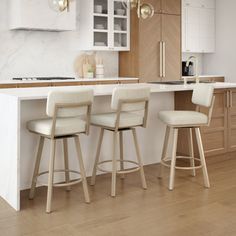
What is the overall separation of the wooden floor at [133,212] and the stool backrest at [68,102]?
0.74 m

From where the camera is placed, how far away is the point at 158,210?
316 cm

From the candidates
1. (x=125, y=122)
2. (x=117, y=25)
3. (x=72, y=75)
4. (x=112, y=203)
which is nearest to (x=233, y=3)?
(x=117, y=25)

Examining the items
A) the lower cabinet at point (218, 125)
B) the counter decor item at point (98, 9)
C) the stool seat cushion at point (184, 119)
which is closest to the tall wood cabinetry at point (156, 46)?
the counter decor item at point (98, 9)

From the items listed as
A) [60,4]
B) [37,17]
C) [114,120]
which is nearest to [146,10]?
[60,4]

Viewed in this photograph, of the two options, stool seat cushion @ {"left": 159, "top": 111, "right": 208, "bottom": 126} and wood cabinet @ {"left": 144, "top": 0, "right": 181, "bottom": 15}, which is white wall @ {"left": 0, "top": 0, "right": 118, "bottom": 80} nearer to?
A: wood cabinet @ {"left": 144, "top": 0, "right": 181, "bottom": 15}

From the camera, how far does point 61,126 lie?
3.13 meters

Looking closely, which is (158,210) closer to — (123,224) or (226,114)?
(123,224)

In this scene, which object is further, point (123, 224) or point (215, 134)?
point (215, 134)

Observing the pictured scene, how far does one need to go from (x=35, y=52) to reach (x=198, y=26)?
10.4ft

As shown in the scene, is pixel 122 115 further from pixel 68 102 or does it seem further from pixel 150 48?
pixel 150 48

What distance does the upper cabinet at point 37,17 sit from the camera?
5438mm

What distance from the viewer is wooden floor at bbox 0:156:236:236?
2.78 metres

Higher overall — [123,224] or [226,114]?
[226,114]

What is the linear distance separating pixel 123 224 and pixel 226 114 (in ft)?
7.32
